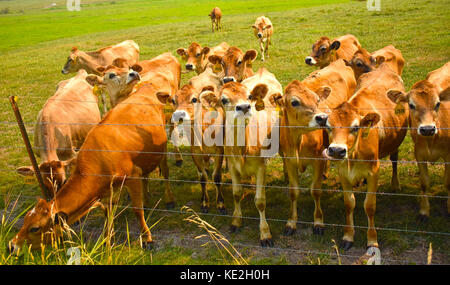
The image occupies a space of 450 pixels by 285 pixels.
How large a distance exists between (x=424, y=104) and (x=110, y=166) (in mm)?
4438

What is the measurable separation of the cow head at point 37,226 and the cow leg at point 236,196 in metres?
2.45

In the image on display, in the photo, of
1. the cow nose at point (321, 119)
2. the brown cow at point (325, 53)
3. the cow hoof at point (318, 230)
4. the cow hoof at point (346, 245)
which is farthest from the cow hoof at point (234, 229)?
the brown cow at point (325, 53)

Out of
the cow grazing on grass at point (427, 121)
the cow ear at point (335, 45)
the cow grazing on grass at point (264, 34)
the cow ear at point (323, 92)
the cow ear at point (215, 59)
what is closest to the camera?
the cow grazing on grass at point (427, 121)

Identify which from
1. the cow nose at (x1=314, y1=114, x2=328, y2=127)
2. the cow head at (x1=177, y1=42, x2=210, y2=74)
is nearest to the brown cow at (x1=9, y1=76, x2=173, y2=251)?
the cow nose at (x1=314, y1=114, x2=328, y2=127)

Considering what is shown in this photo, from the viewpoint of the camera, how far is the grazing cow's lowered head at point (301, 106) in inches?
229

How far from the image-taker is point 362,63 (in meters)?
8.90

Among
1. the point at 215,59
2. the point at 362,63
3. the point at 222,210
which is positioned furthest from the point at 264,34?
the point at 222,210

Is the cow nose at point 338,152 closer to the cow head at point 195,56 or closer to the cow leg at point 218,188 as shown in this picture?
the cow leg at point 218,188
